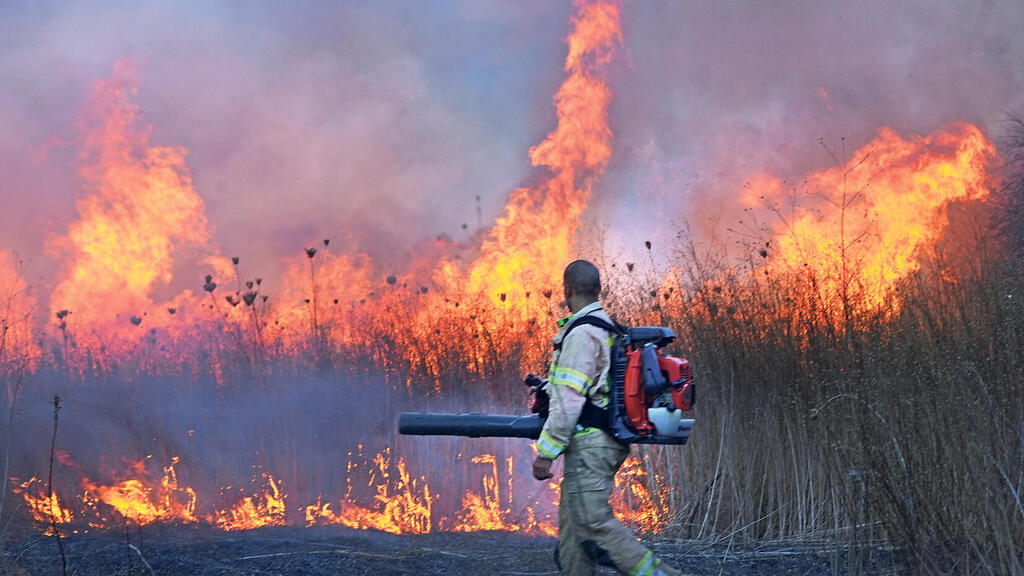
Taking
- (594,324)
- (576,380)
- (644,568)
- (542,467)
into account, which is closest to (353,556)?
(542,467)

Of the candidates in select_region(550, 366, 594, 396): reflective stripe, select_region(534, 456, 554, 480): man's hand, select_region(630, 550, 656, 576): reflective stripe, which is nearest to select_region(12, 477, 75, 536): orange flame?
select_region(534, 456, 554, 480): man's hand

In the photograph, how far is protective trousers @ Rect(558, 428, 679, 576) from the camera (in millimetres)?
4133

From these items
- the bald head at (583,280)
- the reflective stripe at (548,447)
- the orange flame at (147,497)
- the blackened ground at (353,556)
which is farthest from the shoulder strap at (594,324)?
the orange flame at (147,497)

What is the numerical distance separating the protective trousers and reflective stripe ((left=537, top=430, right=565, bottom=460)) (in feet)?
0.55

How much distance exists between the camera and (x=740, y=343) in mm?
7367

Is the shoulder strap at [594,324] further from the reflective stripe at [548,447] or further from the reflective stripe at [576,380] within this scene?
the reflective stripe at [548,447]

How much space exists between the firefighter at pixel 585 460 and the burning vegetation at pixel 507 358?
162 cm

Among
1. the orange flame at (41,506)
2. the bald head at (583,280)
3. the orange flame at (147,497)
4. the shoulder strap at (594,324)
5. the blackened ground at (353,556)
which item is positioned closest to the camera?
the shoulder strap at (594,324)

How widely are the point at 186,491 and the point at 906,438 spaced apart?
682cm

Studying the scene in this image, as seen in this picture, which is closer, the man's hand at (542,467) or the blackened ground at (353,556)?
the man's hand at (542,467)

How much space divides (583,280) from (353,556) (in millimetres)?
3161

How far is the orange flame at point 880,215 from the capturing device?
23.9 feet

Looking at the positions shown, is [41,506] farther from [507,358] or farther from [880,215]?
[880,215]

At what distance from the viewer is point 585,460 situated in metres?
4.26
